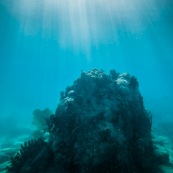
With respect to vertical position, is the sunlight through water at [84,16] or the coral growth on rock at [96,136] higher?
the sunlight through water at [84,16]

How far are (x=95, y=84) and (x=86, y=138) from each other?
3.39 meters

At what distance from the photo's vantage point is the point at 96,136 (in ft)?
27.0

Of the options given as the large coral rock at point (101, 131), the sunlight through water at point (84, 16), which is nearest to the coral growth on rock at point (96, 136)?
the large coral rock at point (101, 131)

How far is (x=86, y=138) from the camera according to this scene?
8234 millimetres

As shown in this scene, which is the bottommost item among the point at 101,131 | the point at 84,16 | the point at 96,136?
the point at 96,136

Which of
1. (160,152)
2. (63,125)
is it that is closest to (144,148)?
(160,152)

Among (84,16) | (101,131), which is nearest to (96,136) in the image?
(101,131)

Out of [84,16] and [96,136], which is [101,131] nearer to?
[96,136]

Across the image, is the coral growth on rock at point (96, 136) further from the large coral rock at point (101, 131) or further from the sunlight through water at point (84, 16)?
the sunlight through water at point (84, 16)

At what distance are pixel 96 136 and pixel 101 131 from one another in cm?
31

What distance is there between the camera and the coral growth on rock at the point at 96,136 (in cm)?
797

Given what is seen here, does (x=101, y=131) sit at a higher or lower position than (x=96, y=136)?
higher

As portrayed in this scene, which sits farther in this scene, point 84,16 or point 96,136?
point 84,16

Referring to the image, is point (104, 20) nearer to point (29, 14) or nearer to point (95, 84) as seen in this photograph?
point (29, 14)
